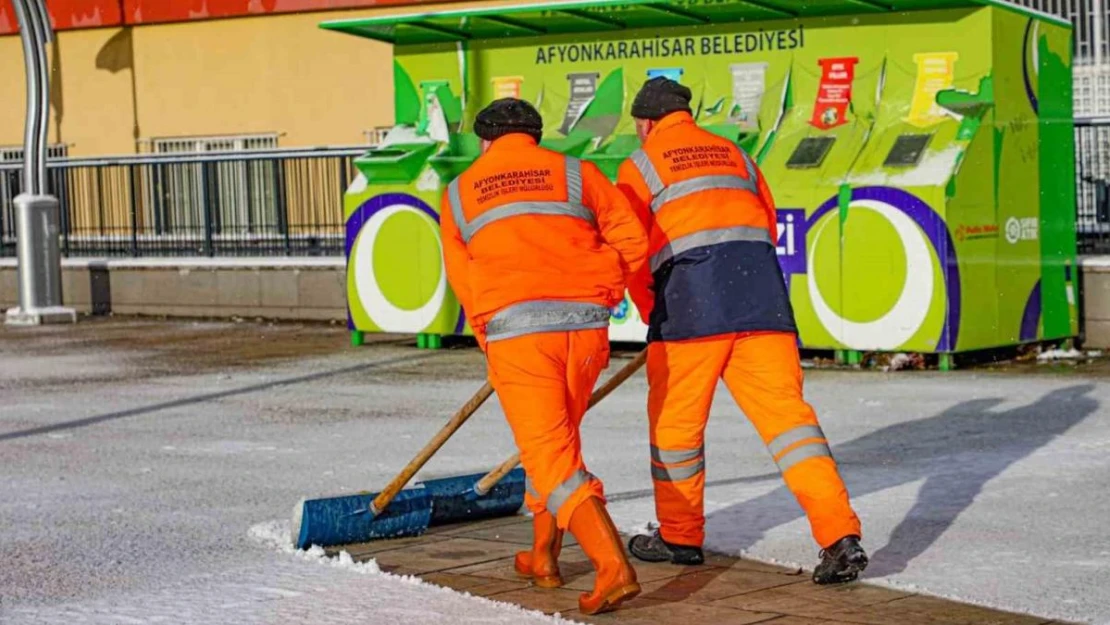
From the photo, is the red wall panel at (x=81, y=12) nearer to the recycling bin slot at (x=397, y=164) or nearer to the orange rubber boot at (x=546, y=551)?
the recycling bin slot at (x=397, y=164)

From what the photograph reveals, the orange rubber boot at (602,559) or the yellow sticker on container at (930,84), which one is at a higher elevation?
the yellow sticker on container at (930,84)

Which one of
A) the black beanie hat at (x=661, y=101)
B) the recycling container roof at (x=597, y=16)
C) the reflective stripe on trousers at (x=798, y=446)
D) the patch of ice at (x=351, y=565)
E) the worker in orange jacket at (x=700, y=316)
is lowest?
the patch of ice at (x=351, y=565)

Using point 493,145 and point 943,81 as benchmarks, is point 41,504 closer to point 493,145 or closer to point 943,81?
point 493,145

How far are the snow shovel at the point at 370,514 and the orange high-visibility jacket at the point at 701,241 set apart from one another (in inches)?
32.5

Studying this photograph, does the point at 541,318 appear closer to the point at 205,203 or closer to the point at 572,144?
the point at 572,144

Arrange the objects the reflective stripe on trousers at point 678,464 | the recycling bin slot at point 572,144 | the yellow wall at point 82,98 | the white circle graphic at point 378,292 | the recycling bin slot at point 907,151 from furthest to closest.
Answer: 1. the yellow wall at point 82,98
2. the white circle graphic at point 378,292
3. the recycling bin slot at point 572,144
4. the recycling bin slot at point 907,151
5. the reflective stripe on trousers at point 678,464

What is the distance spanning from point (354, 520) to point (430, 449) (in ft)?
1.66

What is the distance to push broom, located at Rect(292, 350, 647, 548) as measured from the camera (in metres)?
7.34

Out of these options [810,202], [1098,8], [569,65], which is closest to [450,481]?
[810,202]

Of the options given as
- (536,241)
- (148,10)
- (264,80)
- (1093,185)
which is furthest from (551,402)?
(148,10)

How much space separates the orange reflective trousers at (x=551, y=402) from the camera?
21.0 ft

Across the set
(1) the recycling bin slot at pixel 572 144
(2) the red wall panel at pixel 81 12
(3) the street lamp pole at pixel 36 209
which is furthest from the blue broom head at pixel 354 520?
(2) the red wall panel at pixel 81 12

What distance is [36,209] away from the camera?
18.9 metres

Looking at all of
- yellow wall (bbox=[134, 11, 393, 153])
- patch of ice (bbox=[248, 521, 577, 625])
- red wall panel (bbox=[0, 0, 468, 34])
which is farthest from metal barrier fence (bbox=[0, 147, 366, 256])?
patch of ice (bbox=[248, 521, 577, 625])
